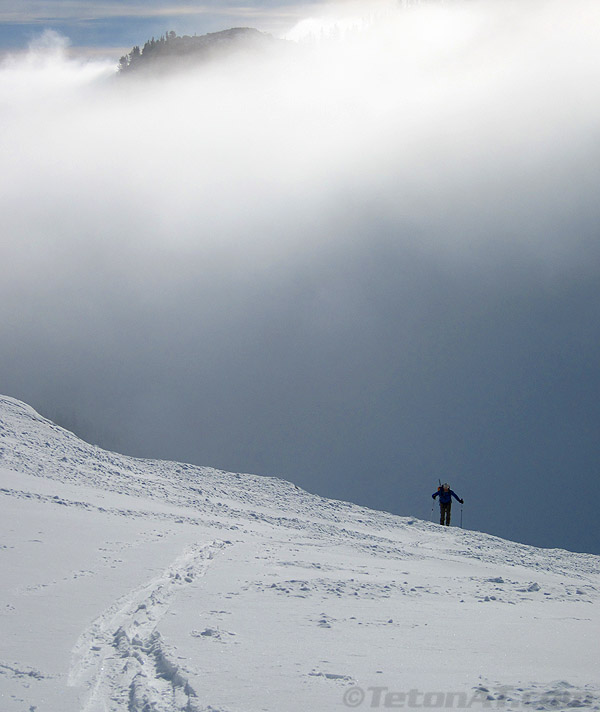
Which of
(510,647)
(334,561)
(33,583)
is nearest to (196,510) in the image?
(334,561)

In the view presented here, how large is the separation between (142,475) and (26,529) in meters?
7.01

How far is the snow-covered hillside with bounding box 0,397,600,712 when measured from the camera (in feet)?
15.8

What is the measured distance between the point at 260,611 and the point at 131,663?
2041 millimetres

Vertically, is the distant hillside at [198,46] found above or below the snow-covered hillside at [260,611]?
above

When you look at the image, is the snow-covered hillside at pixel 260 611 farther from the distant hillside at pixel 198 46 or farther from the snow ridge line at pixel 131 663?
the distant hillside at pixel 198 46

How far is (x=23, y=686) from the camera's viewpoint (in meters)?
4.72

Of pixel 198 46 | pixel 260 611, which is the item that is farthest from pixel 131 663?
pixel 198 46

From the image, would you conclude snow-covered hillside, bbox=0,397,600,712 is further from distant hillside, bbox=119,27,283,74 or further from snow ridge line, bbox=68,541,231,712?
distant hillside, bbox=119,27,283,74

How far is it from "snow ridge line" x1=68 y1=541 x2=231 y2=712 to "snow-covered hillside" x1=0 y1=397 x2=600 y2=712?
2 cm

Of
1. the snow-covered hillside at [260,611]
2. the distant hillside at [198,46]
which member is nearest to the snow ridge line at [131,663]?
the snow-covered hillside at [260,611]

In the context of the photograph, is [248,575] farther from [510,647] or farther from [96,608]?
[510,647]

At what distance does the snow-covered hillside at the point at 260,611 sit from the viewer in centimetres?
483

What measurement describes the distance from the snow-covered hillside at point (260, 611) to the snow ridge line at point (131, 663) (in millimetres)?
17

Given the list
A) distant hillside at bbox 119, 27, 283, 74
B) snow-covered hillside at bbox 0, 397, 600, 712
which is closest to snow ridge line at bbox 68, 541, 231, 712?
snow-covered hillside at bbox 0, 397, 600, 712
